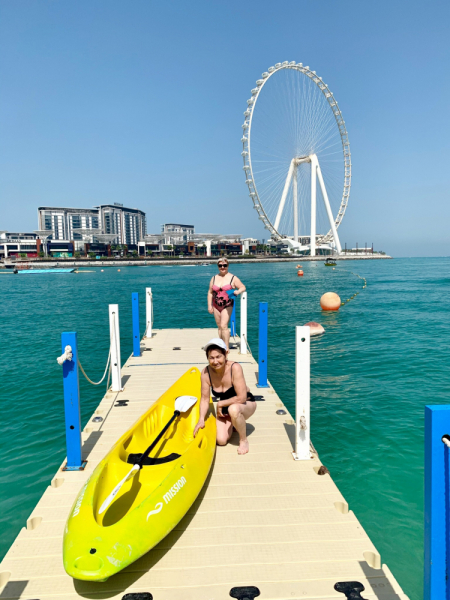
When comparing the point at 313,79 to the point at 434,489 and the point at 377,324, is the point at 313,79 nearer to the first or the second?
the point at 377,324

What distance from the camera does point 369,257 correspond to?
154m

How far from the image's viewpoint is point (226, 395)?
4.84 metres

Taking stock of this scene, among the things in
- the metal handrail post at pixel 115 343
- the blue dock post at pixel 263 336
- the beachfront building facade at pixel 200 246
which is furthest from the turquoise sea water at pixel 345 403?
the beachfront building facade at pixel 200 246

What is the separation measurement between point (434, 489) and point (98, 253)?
136653 mm

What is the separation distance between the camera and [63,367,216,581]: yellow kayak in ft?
9.22

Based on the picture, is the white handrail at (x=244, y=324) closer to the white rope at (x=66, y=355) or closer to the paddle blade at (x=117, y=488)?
the white rope at (x=66, y=355)

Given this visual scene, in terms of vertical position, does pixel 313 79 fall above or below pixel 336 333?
above

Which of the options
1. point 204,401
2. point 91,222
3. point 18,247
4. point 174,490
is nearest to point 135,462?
point 174,490

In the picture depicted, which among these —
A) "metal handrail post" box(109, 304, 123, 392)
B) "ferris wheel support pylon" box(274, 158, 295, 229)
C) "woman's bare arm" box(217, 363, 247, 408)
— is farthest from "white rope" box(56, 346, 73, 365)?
"ferris wheel support pylon" box(274, 158, 295, 229)

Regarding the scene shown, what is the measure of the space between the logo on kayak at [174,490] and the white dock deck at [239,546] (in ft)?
1.18

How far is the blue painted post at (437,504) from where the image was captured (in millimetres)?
2152

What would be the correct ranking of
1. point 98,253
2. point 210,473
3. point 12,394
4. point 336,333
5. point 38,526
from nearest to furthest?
point 38,526 < point 210,473 < point 12,394 < point 336,333 < point 98,253

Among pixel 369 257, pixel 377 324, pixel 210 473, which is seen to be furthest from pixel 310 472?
pixel 369 257

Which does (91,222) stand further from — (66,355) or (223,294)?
(66,355)
